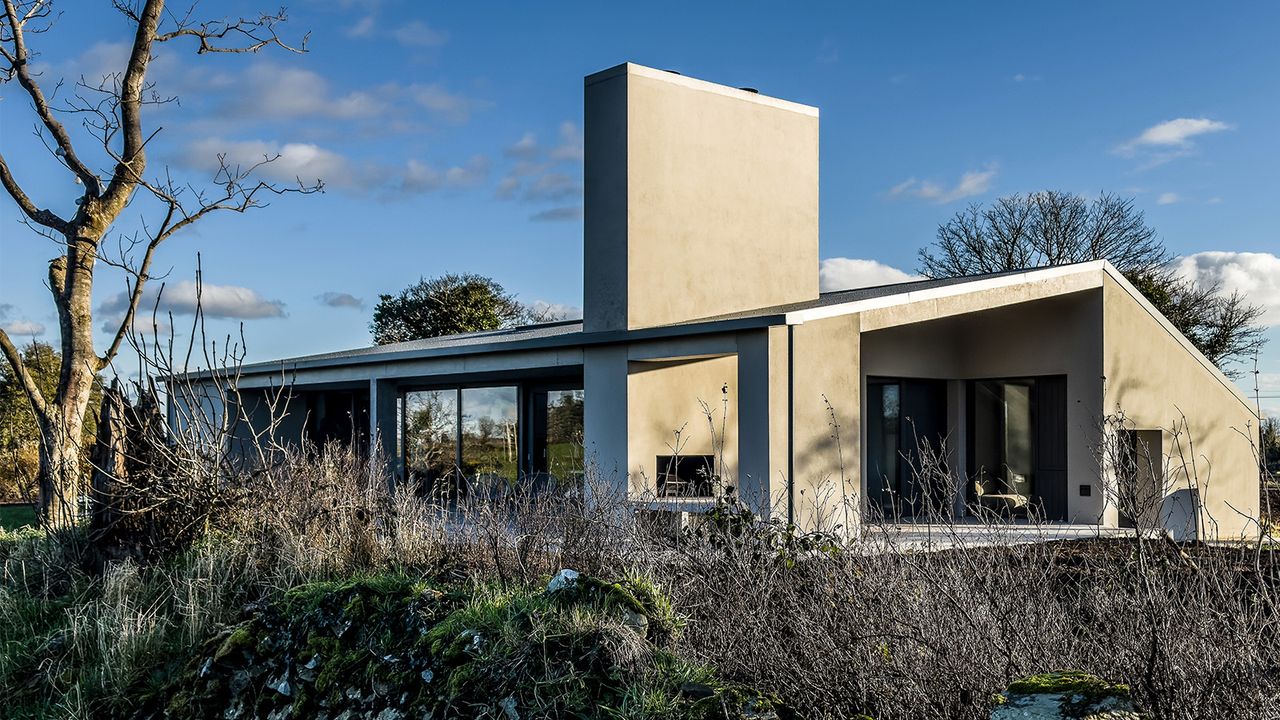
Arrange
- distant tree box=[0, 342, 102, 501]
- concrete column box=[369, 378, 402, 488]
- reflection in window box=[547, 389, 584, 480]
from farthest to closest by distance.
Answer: distant tree box=[0, 342, 102, 501] < concrete column box=[369, 378, 402, 488] < reflection in window box=[547, 389, 584, 480]

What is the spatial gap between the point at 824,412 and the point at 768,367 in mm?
974

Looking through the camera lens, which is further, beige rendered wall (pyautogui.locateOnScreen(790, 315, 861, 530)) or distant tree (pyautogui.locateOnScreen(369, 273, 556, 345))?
distant tree (pyautogui.locateOnScreen(369, 273, 556, 345))

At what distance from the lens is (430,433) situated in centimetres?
1822

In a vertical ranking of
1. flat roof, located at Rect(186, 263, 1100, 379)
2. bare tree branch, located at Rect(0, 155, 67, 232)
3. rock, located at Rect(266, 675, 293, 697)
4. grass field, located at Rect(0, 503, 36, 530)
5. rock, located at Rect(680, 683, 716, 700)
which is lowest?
grass field, located at Rect(0, 503, 36, 530)

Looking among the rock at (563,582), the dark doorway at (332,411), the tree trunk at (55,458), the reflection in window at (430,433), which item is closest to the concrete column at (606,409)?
the reflection in window at (430,433)

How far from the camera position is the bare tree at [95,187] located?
13727 millimetres

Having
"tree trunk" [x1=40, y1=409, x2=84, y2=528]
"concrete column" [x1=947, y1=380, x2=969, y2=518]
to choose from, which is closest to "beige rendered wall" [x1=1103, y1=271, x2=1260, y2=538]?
"concrete column" [x1=947, y1=380, x2=969, y2=518]

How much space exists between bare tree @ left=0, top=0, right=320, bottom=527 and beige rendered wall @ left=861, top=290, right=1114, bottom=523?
9.78 meters

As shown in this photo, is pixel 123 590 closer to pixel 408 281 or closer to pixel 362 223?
pixel 362 223

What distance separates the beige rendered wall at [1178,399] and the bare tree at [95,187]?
41.9 feet

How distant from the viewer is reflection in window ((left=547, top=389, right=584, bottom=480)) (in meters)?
15.4

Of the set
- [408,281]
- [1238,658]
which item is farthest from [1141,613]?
[408,281]

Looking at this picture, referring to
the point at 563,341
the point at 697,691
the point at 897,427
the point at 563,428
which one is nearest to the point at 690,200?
the point at 563,341

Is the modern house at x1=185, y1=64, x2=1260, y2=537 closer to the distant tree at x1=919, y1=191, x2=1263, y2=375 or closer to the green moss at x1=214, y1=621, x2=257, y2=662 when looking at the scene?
the green moss at x1=214, y1=621, x2=257, y2=662
